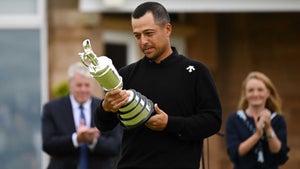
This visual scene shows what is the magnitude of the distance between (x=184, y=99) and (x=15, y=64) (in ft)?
21.8

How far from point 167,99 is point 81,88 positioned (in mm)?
3028

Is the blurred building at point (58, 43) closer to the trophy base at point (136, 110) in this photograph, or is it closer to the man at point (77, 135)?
the man at point (77, 135)

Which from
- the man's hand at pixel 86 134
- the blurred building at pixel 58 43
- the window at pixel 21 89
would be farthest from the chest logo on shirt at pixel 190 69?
the window at pixel 21 89

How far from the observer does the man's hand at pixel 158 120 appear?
5.93 meters

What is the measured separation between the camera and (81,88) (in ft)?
29.8

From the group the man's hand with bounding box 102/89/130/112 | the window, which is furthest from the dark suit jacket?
the window

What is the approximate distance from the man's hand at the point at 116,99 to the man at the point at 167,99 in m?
0.22

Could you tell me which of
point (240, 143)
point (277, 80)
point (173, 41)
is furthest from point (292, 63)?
point (240, 143)

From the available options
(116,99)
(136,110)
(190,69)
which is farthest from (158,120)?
(190,69)

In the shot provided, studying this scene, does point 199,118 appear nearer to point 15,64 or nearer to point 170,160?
point 170,160

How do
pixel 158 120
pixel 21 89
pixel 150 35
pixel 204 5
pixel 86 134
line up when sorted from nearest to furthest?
pixel 158 120 < pixel 150 35 < pixel 86 134 < pixel 204 5 < pixel 21 89

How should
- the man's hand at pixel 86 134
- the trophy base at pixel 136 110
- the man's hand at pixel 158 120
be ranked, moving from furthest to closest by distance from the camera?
the man's hand at pixel 86 134, the man's hand at pixel 158 120, the trophy base at pixel 136 110

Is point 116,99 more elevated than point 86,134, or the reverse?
point 116,99

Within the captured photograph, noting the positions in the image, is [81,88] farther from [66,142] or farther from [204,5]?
[204,5]
